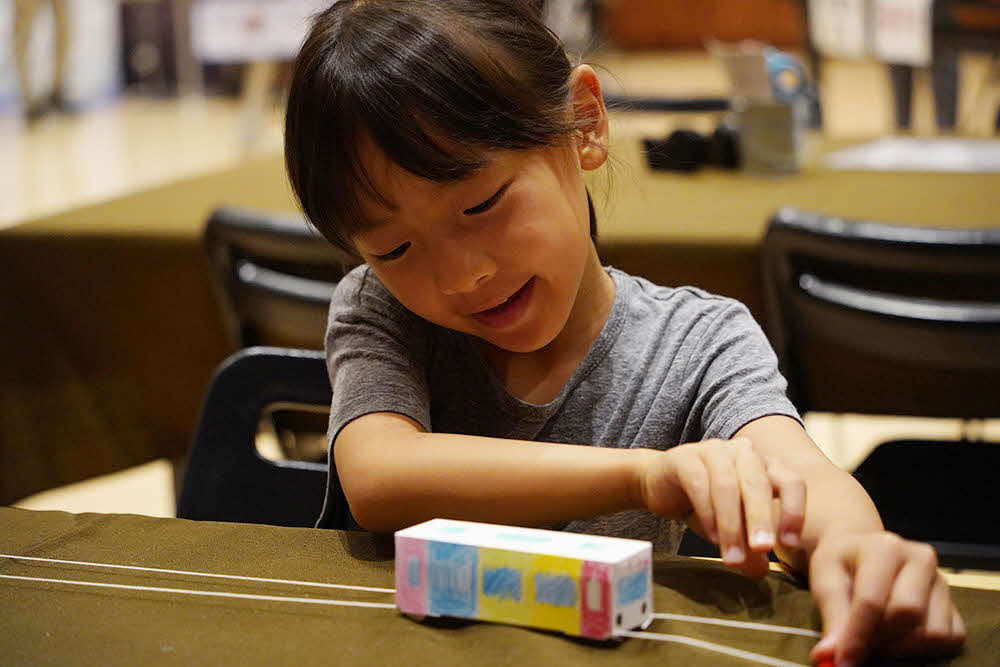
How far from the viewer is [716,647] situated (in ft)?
2.01

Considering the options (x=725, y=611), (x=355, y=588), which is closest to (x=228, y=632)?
(x=355, y=588)

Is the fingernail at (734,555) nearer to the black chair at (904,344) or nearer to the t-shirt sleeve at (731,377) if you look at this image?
the t-shirt sleeve at (731,377)

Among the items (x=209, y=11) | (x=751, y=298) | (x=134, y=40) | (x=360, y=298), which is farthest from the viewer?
(x=134, y=40)

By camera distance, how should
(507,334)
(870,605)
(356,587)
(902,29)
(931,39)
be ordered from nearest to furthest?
(870,605)
(356,587)
(507,334)
(902,29)
(931,39)

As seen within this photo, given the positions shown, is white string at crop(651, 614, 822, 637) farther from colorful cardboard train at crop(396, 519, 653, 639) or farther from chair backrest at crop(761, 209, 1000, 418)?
chair backrest at crop(761, 209, 1000, 418)

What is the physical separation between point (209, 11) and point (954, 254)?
502cm

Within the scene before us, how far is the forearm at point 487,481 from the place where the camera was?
0.80 m

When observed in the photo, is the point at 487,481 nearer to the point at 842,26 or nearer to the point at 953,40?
the point at 842,26

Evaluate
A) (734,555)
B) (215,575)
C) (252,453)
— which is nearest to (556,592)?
(734,555)

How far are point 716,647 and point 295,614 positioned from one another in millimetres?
209

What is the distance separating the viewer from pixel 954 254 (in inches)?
58.4

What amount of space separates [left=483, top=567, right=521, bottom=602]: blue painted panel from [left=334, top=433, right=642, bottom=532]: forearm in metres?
0.17

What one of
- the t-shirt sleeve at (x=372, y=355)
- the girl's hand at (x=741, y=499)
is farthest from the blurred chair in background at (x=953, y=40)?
the girl's hand at (x=741, y=499)

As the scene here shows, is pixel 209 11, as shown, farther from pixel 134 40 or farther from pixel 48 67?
pixel 134 40
